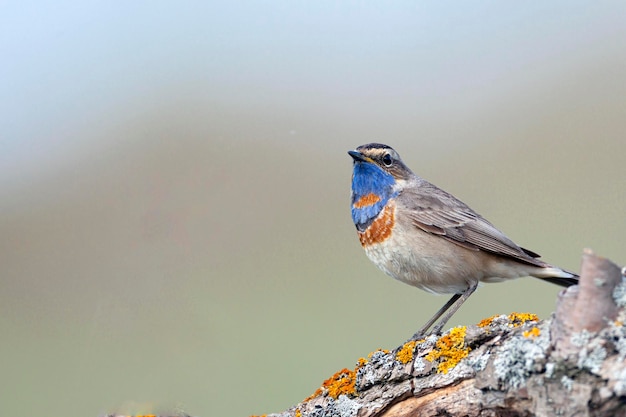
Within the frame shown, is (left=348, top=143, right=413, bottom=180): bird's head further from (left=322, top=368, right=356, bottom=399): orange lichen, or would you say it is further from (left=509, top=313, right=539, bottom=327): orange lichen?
(left=509, top=313, right=539, bottom=327): orange lichen

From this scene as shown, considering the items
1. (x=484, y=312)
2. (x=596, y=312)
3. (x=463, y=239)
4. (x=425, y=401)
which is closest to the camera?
(x=596, y=312)

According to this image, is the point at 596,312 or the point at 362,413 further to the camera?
the point at 362,413

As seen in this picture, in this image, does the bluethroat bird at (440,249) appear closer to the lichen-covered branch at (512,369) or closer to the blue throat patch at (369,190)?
the blue throat patch at (369,190)

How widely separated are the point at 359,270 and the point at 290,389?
3734 millimetres

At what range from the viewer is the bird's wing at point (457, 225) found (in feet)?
20.6

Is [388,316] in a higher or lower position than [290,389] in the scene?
higher

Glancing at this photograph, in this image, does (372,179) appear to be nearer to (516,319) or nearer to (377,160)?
(377,160)

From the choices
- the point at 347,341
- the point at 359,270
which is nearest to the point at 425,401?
the point at 347,341

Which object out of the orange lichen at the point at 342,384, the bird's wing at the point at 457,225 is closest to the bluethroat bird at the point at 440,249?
the bird's wing at the point at 457,225

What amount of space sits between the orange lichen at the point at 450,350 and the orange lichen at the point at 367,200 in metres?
2.14

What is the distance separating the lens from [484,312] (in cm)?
884

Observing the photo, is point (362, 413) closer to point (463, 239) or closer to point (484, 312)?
point (463, 239)

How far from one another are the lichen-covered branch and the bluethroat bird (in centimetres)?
125

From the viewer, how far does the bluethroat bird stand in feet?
20.4
